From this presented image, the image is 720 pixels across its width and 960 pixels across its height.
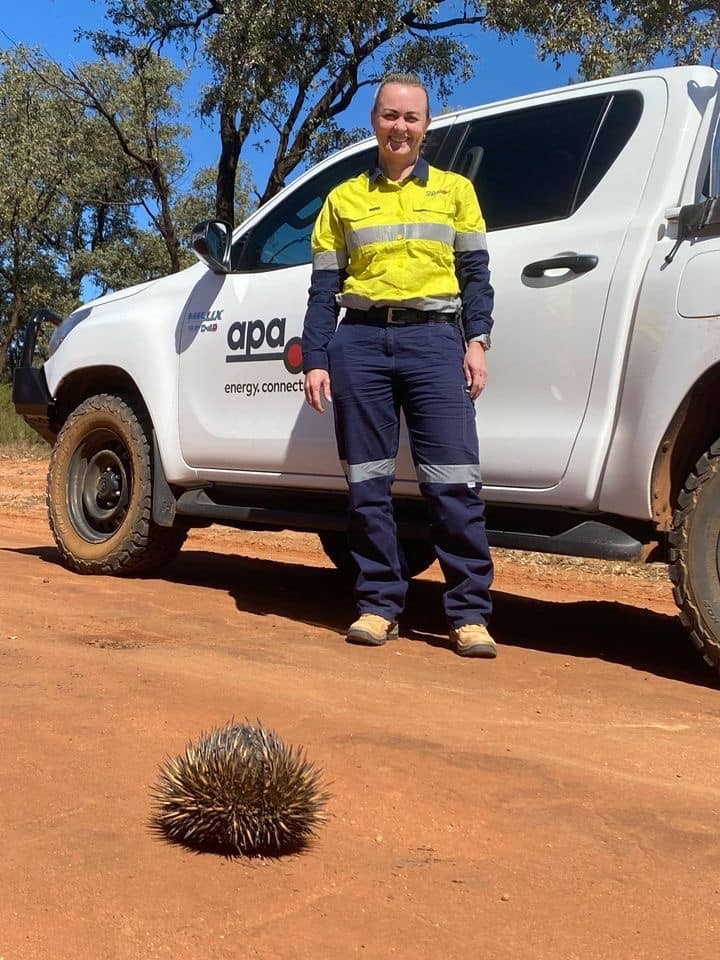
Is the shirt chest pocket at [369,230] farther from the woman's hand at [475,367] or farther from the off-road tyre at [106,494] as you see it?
the off-road tyre at [106,494]

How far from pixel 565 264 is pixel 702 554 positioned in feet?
3.86

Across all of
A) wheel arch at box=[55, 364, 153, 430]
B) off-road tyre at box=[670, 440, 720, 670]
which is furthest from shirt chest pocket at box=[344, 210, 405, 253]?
wheel arch at box=[55, 364, 153, 430]

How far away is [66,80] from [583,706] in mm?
18186

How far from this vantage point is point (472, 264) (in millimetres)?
4129

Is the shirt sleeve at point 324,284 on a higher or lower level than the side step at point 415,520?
higher

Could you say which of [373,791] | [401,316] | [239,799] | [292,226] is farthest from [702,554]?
[292,226]

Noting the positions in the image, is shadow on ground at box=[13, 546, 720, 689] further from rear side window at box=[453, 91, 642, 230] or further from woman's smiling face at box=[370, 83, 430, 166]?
woman's smiling face at box=[370, 83, 430, 166]

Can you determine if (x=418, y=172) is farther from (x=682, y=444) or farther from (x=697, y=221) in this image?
(x=682, y=444)

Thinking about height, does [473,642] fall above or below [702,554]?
below

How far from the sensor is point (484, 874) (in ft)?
7.24

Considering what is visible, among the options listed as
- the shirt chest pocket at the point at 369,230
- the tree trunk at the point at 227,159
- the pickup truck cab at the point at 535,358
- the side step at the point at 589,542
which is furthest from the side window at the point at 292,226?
the tree trunk at the point at 227,159

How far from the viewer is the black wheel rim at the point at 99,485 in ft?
19.2

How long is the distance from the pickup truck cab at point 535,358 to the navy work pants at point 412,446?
0.17 m

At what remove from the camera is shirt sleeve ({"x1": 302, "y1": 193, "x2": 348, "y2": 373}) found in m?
4.35
